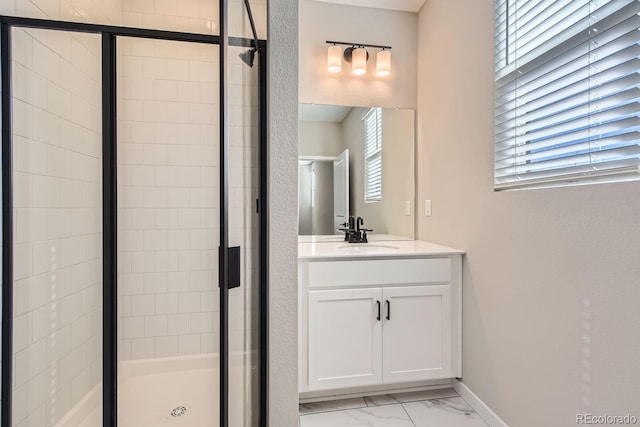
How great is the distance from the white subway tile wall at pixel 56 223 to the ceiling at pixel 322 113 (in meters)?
1.20

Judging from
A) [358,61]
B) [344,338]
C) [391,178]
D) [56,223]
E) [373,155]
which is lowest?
[344,338]

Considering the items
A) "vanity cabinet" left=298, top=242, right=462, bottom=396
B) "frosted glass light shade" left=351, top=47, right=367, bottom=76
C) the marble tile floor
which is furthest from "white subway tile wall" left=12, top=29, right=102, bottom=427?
"frosted glass light shade" left=351, top=47, right=367, bottom=76

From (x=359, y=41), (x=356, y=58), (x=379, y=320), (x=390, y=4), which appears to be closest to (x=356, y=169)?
(x=356, y=58)

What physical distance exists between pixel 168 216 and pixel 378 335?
136cm

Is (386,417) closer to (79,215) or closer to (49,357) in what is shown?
(49,357)

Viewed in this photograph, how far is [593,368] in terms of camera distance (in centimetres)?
109

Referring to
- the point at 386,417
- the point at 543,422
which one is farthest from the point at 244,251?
the point at 543,422

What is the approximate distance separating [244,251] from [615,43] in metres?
1.43

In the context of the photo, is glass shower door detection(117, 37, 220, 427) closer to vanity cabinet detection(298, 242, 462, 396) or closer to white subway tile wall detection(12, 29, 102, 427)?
white subway tile wall detection(12, 29, 102, 427)

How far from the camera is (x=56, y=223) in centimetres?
138

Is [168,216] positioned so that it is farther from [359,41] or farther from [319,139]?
[359,41]

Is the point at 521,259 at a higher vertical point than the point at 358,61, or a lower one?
lower

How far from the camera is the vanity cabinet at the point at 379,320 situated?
1.69m

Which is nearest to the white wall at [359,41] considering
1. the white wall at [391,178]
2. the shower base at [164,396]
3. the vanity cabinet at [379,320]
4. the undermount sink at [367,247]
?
the white wall at [391,178]
